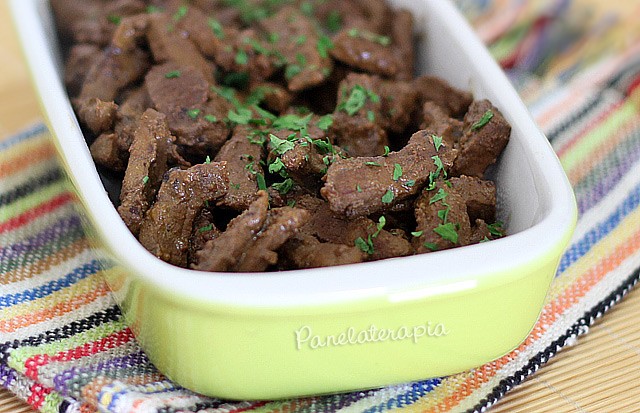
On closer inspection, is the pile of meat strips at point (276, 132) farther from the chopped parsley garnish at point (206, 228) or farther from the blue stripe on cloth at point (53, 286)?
the blue stripe on cloth at point (53, 286)

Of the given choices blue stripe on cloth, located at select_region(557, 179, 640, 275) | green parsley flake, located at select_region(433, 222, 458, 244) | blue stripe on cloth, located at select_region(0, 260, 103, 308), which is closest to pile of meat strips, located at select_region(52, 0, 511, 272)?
green parsley flake, located at select_region(433, 222, 458, 244)

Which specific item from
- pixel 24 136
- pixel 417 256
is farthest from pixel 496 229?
pixel 24 136

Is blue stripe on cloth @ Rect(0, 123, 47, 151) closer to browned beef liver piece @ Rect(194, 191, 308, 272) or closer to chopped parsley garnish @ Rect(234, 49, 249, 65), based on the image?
chopped parsley garnish @ Rect(234, 49, 249, 65)

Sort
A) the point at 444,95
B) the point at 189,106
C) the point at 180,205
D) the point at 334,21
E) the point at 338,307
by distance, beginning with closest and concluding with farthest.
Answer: the point at 338,307
the point at 180,205
the point at 189,106
the point at 444,95
the point at 334,21

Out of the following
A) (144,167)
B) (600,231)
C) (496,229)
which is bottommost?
(600,231)

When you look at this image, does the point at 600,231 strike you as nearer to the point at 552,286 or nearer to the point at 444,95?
the point at 552,286

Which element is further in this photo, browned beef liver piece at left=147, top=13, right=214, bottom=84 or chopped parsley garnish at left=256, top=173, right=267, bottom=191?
browned beef liver piece at left=147, top=13, right=214, bottom=84

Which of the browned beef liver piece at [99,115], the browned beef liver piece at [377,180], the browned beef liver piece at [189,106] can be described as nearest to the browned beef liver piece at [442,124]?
the browned beef liver piece at [377,180]
